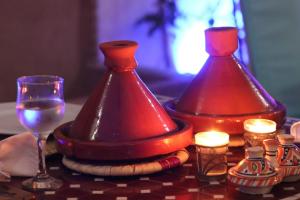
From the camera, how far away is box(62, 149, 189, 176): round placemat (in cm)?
106

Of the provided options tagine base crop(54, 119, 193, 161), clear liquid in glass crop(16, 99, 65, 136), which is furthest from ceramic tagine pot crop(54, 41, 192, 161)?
clear liquid in glass crop(16, 99, 65, 136)

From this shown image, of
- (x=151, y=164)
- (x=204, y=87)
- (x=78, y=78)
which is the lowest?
(x=78, y=78)

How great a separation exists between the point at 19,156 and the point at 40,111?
0.47 ft

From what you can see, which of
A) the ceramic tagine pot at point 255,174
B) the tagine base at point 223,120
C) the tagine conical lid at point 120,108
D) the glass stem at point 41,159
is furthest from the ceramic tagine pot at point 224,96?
the glass stem at point 41,159

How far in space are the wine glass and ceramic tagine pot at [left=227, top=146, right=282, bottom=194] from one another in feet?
0.96

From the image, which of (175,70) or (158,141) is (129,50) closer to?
(158,141)

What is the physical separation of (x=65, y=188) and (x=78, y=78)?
2550 mm

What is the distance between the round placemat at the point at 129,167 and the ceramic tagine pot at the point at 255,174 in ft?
0.43

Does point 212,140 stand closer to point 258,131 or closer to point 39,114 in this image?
point 258,131

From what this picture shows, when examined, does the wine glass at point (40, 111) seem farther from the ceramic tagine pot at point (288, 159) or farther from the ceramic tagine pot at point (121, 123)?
the ceramic tagine pot at point (288, 159)

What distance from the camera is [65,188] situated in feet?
3.35

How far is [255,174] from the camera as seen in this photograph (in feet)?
3.20

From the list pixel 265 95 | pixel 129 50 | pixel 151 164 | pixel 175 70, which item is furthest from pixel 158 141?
pixel 175 70

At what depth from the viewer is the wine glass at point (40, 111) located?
100 cm
